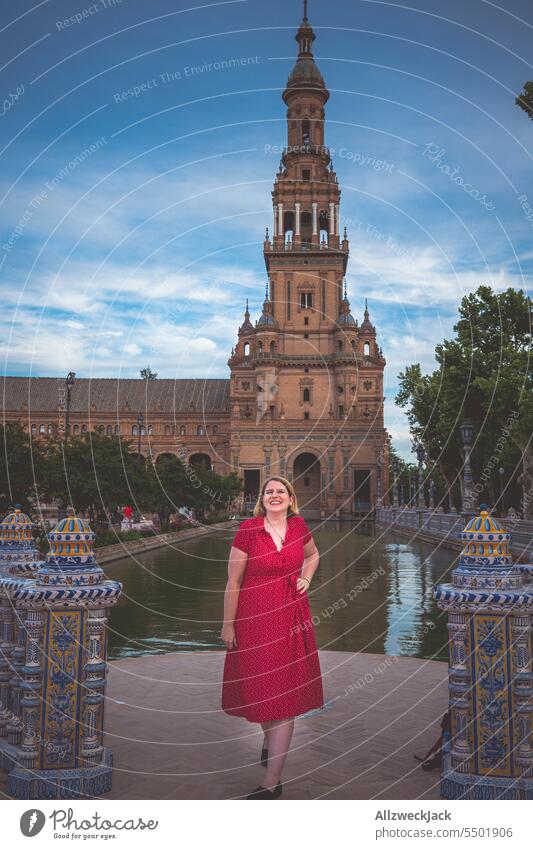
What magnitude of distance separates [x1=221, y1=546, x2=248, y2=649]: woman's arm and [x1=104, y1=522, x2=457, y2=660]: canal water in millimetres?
5580

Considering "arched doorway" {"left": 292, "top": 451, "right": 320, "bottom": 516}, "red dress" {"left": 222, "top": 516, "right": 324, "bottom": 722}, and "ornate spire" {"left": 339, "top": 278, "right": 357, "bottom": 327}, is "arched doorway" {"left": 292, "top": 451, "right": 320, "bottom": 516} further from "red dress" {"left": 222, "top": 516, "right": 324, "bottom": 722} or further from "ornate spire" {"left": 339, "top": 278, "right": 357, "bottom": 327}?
"red dress" {"left": 222, "top": 516, "right": 324, "bottom": 722}

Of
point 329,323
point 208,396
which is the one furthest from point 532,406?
point 208,396

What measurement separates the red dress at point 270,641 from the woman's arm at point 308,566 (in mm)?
54

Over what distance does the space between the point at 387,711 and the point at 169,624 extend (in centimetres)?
Result: 662

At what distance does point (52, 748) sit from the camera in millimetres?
5016

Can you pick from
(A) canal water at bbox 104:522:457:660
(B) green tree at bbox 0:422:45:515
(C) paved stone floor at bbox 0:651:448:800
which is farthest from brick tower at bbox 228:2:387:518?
(C) paved stone floor at bbox 0:651:448:800

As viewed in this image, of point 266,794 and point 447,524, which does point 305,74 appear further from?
point 266,794

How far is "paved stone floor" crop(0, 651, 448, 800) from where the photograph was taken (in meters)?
5.23

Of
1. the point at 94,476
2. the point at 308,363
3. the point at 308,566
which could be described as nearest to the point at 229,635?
the point at 308,566

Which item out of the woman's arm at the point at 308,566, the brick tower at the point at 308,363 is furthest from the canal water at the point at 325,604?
the brick tower at the point at 308,363

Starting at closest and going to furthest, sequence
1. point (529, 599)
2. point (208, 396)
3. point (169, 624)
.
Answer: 1. point (529, 599)
2. point (169, 624)
3. point (208, 396)

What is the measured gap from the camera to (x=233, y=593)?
5203mm

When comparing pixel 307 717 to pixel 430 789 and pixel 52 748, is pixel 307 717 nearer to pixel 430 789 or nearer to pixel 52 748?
pixel 430 789

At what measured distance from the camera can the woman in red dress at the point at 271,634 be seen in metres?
5.02
